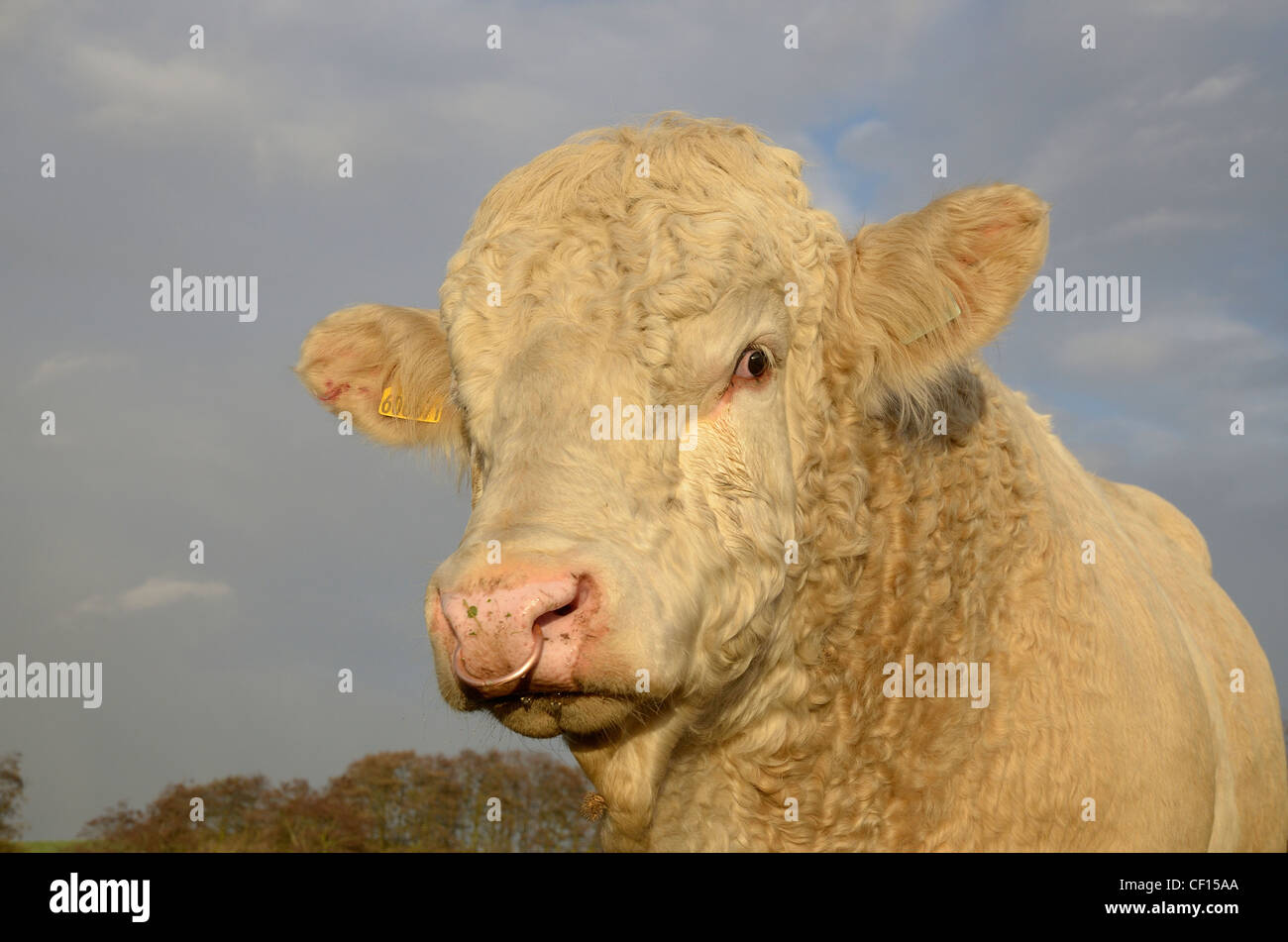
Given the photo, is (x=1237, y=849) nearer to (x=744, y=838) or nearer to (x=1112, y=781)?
(x=1112, y=781)

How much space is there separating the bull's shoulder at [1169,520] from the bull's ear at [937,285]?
3.40 m

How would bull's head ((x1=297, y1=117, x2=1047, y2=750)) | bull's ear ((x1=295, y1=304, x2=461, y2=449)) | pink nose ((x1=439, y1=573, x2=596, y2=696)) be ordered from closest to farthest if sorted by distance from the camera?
pink nose ((x1=439, y1=573, x2=596, y2=696)) < bull's head ((x1=297, y1=117, x2=1047, y2=750)) < bull's ear ((x1=295, y1=304, x2=461, y2=449))

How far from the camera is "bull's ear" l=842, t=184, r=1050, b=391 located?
3666mm

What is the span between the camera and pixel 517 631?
2502mm

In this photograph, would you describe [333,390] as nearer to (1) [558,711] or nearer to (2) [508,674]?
(1) [558,711]

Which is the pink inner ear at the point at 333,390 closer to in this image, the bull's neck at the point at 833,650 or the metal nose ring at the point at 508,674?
the bull's neck at the point at 833,650

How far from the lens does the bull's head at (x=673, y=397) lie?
8.66ft

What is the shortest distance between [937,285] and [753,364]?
83cm

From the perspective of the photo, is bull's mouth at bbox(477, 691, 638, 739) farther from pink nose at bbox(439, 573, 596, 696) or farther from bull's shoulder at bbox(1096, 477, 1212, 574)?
bull's shoulder at bbox(1096, 477, 1212, 574)

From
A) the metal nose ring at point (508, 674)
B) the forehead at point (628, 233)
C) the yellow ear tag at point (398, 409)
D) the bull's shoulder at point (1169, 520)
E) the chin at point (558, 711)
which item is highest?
the forehead at point (628, 233)

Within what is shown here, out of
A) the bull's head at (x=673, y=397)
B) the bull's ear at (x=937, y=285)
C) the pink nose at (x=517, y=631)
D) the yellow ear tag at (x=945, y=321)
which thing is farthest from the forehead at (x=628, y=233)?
the pink nose at (x=517, y=631)

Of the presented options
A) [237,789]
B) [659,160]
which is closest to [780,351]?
[659,160]

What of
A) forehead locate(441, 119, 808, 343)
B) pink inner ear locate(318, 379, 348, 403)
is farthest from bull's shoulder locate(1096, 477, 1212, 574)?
pink inner ear locate(318, 379, 348, 403)
